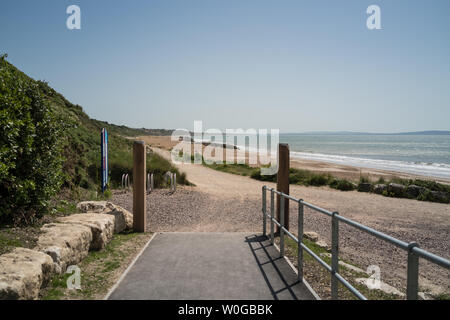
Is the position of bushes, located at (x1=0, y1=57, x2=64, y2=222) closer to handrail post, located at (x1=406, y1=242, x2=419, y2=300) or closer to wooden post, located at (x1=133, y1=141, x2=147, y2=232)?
wooden post, located at (x1=133, y1=141, x2=147, y2=232)

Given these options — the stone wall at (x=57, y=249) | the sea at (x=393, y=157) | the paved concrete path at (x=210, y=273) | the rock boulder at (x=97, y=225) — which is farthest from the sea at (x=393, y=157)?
the rock boulder at (x=97, y=225)

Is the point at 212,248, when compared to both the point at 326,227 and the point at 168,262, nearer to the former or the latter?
the point at 168,262

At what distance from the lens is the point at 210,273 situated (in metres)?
4.97

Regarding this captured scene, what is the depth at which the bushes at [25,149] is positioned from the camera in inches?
204

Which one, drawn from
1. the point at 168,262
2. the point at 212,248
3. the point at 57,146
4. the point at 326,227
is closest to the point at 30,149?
the point at 57,146

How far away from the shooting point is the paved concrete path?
4.26 meters

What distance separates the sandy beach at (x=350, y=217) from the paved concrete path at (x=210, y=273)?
2223 millimetres

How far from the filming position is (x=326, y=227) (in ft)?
33.4

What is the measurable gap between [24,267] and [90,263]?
1.85m

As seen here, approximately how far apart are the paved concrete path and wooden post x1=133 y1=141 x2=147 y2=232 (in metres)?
→ 1.04

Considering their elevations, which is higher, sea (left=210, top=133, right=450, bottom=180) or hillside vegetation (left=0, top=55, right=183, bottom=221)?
hillside vegetation (left=0, top=55, right=183, bottom=221)

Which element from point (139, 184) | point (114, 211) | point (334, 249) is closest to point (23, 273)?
point (334, 249)

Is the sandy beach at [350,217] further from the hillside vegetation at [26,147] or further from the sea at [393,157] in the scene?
the sea at [393,157]

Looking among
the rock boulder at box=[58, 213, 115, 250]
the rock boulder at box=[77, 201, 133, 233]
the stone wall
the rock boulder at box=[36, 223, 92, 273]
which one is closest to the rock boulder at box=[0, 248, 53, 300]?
the stone wall
